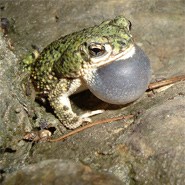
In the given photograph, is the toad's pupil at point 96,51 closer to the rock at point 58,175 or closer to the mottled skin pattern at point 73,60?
the mottled skin pattern at point 73,60

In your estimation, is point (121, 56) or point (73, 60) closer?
point (121, 56)

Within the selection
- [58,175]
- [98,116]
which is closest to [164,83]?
[98,116]

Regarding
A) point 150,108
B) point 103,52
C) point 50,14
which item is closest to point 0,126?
point 103,52

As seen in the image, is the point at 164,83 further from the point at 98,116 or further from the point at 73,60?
the point at 73,60

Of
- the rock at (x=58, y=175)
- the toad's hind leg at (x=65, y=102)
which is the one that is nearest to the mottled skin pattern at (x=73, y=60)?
the toad's hind leg at (x=65, y=102)

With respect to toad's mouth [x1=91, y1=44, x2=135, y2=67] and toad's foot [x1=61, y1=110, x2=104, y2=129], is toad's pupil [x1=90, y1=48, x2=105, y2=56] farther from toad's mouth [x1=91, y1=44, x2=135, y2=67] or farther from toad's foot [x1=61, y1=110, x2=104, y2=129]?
toad's foot [x1=61, y1=110, x2=104, y2=129]
